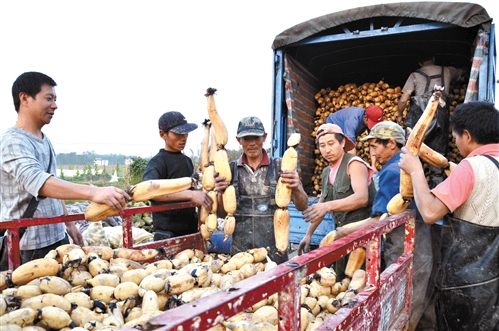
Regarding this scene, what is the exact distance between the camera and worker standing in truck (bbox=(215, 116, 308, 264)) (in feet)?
10.5

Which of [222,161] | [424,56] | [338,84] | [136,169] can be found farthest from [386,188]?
[136,169]

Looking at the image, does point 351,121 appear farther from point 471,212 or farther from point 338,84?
point 471,212

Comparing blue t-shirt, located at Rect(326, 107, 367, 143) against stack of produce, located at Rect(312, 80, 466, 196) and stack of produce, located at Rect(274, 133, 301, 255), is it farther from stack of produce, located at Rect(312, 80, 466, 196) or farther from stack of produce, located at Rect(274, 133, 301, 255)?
stack of produce, located at Rect(274, 133, 301, 255)

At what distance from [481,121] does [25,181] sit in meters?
3.03

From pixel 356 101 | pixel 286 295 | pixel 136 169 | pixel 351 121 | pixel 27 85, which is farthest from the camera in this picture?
pixel 136 169

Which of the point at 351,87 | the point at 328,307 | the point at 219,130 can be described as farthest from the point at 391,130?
the point at 351,87

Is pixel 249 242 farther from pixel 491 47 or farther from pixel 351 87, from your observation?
pixel 351 87

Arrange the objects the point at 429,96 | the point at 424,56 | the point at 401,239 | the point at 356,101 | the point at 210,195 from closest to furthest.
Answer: the point at 210,195 → the point at 401,239 → the point at 429,96 → the point at 424,56 → the point at 356,101

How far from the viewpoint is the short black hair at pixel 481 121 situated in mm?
2389

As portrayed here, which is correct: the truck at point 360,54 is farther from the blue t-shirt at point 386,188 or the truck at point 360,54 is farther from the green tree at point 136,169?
the green tree at point 136,169

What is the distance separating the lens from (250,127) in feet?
10.0

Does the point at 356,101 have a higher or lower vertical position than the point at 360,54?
lower

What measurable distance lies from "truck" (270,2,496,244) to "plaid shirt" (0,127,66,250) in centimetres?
319

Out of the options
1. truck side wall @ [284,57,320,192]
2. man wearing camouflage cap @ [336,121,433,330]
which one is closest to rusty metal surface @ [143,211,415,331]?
man wearing camouflage cap @ [336,121,433,330]
